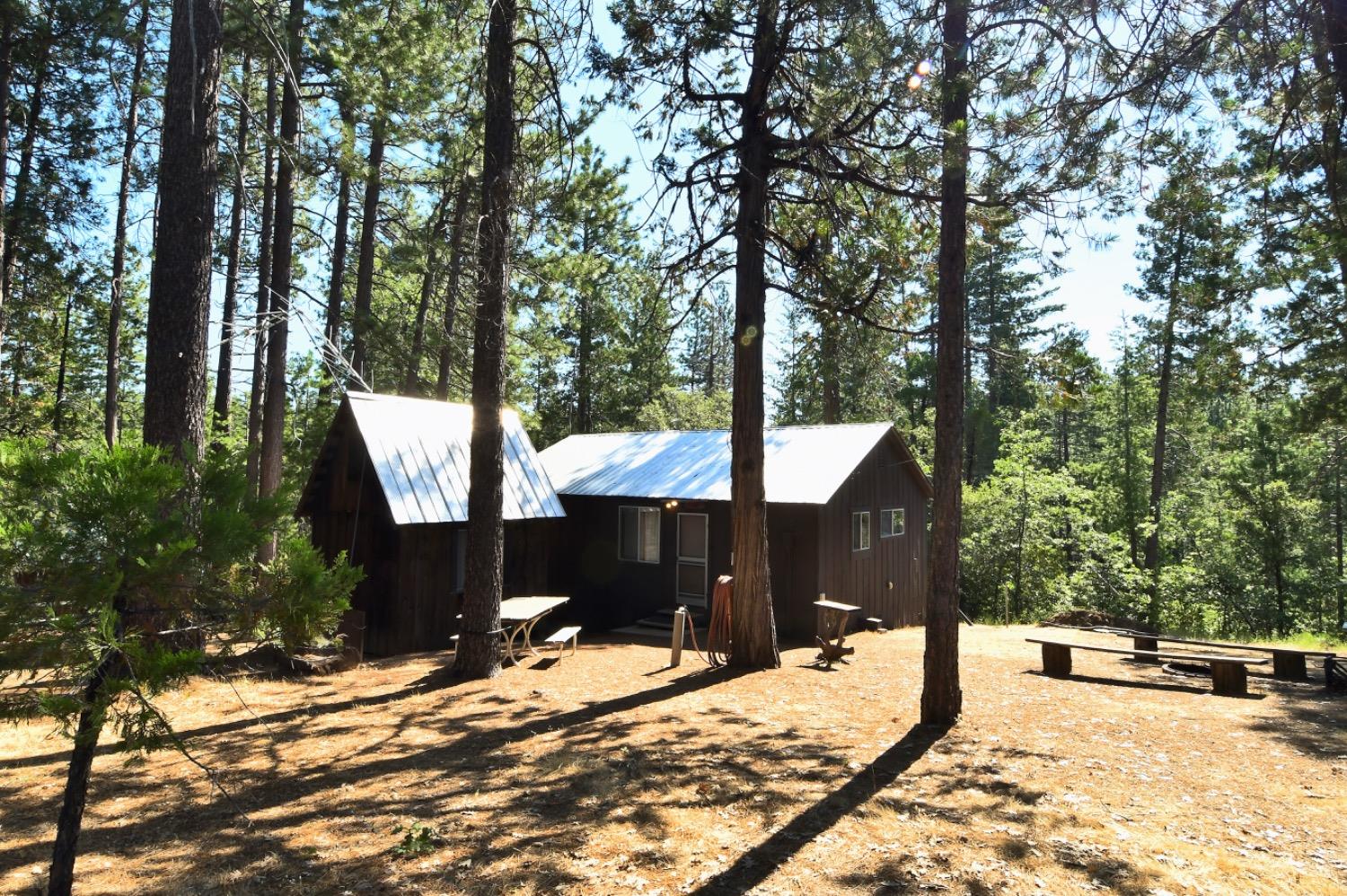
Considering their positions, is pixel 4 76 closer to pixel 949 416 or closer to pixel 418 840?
pixel 418 840

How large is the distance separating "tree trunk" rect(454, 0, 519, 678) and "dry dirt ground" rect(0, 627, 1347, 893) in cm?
82

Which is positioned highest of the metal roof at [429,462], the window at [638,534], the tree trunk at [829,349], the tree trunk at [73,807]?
the tree trunk at [829,349]

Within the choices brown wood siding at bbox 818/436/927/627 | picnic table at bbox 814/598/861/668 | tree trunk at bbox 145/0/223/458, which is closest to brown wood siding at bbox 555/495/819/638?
brown wood siding at bbox 818/436/927/627

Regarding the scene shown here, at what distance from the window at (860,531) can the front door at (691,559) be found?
305cm

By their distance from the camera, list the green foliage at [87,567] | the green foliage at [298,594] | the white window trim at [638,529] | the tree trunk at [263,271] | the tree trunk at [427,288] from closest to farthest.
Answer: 1. the green foliage at [87,567]
2. the green foliage at [298,594]
3. the tree trunk at [427,288]
4. the white window trim at [638,529]
5. the tree trunk at [263,271]

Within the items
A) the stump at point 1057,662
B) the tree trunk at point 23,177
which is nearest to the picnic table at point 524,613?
the stump at point 1057,662

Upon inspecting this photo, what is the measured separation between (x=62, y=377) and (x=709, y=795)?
1118 inches

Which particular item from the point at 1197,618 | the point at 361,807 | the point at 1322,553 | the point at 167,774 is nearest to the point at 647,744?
the point at 361,807

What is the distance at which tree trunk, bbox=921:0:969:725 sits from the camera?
696 cm

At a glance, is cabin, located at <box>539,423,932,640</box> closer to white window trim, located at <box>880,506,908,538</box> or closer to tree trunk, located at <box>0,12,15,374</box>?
white window trim, located at <box>880,506,908,538</box>

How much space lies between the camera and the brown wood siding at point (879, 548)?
1430 cm

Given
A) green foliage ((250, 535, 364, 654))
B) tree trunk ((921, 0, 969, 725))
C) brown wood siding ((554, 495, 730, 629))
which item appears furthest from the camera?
brown wood siding ((554, 495, 730, 629))

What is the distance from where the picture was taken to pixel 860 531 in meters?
15.5

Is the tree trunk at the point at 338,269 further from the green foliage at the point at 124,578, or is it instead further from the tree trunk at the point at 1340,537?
the tree trunk at the point at 1340,537
